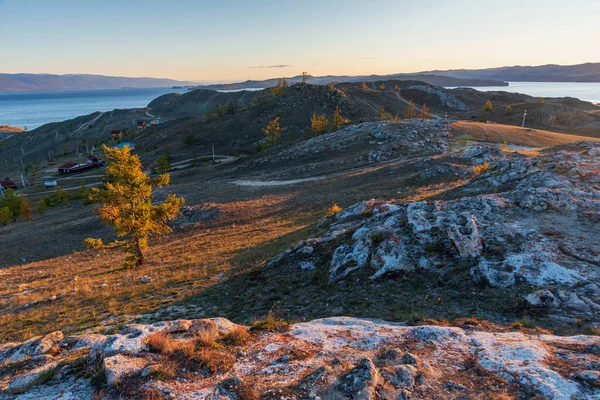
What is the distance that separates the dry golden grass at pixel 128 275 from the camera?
16188mm

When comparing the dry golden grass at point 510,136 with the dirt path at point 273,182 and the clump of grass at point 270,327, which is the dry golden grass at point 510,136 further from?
the clump of grass at point 270,327

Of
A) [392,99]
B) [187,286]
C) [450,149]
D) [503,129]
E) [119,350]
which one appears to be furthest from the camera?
[392,99]

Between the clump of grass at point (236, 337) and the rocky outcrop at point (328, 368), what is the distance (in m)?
0.09

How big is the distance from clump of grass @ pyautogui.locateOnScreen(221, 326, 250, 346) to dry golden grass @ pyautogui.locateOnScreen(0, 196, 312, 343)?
8.19 metres

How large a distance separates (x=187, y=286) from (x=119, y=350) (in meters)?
10.7

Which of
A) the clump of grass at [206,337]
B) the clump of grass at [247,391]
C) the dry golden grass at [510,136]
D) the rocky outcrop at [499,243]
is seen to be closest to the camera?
the clump of grass at [247,391]

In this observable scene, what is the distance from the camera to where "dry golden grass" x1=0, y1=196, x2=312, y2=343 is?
1619 cm

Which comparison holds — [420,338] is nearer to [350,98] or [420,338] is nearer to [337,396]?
[337,396]

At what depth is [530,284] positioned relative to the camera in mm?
12125

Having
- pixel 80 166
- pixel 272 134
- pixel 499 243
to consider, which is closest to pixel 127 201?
pixel 499 243

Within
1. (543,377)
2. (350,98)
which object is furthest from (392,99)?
(543,377)

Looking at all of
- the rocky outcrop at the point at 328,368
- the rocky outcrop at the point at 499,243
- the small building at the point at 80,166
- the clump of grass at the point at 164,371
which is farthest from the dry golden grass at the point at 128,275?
the small building at the point at 80,166

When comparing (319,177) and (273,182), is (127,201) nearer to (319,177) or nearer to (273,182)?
(273,182)

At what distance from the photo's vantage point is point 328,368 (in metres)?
7.57
